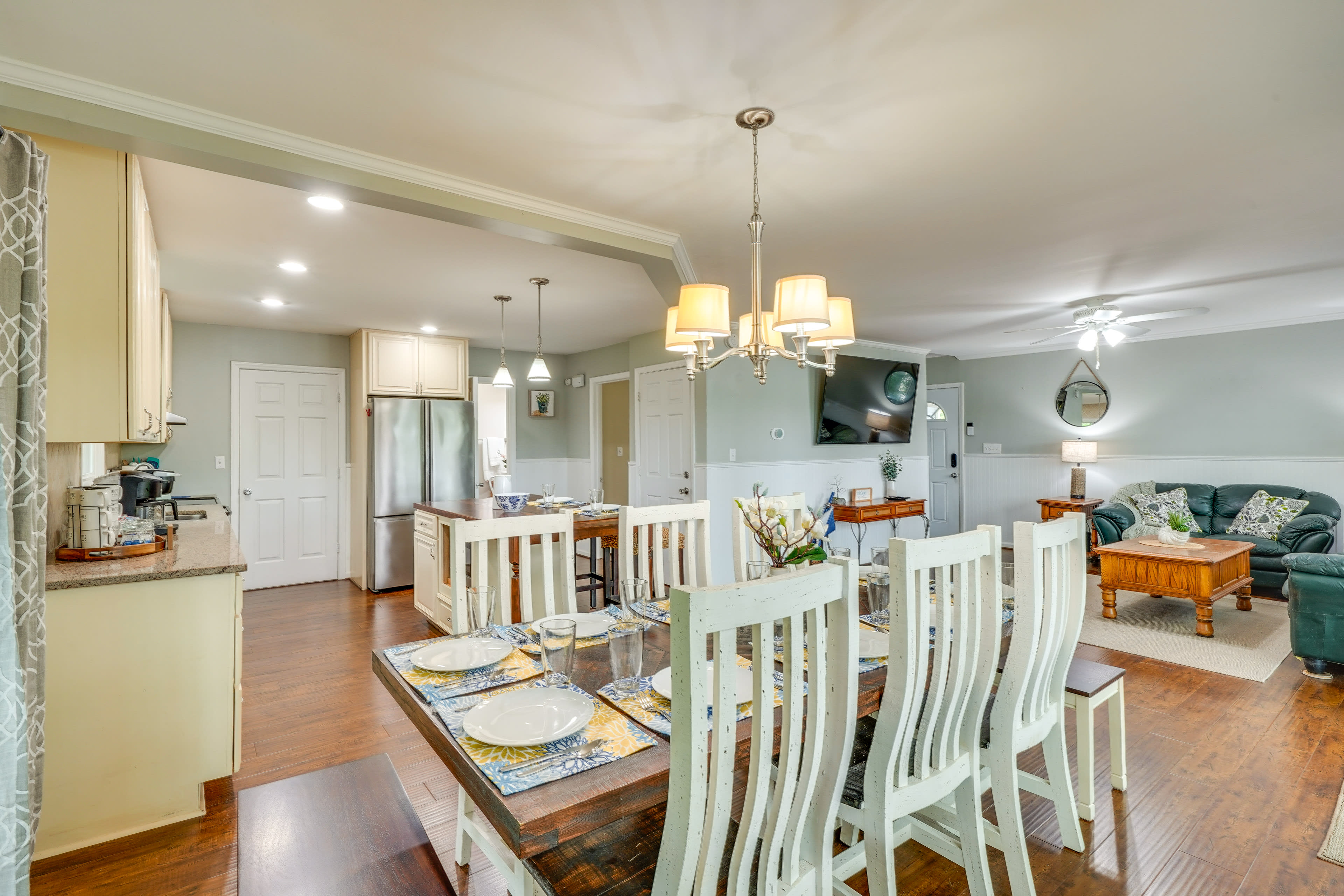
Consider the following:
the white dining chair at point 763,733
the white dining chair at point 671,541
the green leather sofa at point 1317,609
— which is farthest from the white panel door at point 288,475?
the green leather sofa at point 1317,609

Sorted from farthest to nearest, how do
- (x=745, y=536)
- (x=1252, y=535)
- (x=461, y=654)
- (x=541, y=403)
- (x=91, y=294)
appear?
(x=541, y=403) < (x=1252, y=535) < (x=745, y=536) < (x=91, y=294) < (x=461, y=654)

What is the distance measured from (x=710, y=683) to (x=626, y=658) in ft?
0.64

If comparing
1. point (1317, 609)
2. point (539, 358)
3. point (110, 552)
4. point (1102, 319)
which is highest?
point (1102, 319)

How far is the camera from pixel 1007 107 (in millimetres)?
1911

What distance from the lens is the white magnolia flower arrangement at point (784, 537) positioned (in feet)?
5.80

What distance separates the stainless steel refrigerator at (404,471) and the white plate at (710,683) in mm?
4275

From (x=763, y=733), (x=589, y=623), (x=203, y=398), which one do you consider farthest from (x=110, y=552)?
(x=203, y=398)

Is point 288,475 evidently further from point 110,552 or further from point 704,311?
point 704,311

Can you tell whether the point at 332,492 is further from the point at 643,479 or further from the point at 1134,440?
the point at 1134,440

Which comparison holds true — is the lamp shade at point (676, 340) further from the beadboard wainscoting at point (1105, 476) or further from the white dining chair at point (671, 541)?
the beadboard wainscoting at point (1105, 476)

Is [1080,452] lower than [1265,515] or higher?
higher

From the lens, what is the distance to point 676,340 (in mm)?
2232

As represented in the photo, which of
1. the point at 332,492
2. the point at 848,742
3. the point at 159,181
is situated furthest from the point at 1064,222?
the point at 332,492

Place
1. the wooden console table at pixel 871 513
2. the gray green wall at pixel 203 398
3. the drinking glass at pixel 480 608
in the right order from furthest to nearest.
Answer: the wooden console table at pixel 871 513 → the gray green wall at pixel 203 398 → the drinking glass at pixel 480 608
